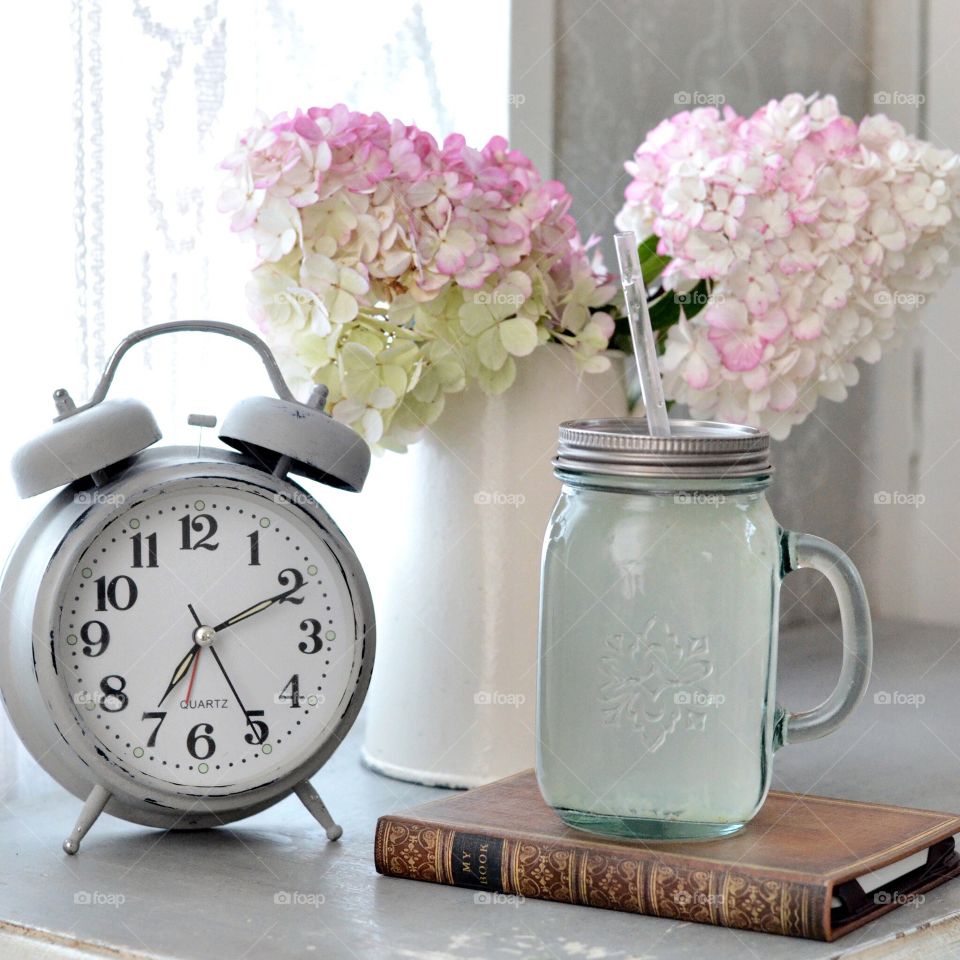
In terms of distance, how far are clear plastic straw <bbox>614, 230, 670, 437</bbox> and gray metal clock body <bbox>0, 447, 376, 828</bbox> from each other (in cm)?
21

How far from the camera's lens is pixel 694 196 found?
0.99 metres

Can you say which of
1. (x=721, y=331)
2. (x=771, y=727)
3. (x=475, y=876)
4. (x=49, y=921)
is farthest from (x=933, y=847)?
(x=49, y=921)

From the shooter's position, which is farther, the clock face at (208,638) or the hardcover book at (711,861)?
the clock face at (208,638)

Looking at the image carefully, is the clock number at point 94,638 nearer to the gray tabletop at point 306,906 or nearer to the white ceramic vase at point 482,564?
the gray tabletop at point 306,906

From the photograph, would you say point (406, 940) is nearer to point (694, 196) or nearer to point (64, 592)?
point (64, 592)

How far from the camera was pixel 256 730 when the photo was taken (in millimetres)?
867

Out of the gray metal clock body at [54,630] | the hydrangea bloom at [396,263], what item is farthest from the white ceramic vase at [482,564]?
the gray metal clock body at [54,630]

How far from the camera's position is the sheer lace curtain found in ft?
3.17

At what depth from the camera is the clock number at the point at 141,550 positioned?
2.79 ft

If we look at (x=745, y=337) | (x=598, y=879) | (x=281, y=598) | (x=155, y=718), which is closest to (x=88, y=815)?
(x=155, y=718)

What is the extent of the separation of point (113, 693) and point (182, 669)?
0.04 metres

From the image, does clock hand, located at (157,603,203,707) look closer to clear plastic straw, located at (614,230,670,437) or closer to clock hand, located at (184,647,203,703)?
clock hand, located at (184,647,203,703)

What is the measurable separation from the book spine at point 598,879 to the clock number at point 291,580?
0.15 m

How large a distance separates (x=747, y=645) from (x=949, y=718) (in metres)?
0.53
